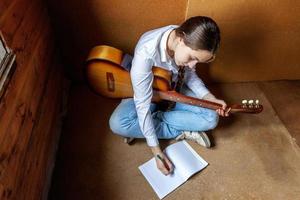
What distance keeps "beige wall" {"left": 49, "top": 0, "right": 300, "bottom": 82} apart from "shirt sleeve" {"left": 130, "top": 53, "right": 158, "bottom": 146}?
37 centimetres

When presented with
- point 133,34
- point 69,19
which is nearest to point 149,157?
point 133,34

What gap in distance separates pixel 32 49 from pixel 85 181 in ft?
1.86

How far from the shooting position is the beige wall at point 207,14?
1.29 m

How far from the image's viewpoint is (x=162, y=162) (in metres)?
1.14

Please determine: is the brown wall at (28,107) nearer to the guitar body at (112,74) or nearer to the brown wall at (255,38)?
the guitar body at (112,74)

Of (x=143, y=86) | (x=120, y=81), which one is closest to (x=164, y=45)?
(x=143, y=86)

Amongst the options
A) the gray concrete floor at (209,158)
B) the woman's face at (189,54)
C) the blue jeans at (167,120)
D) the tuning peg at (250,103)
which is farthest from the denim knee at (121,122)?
the tuning peg at (250,103)

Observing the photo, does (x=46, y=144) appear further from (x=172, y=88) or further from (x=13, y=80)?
(x=172, y=88)

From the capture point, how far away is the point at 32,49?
106 cm

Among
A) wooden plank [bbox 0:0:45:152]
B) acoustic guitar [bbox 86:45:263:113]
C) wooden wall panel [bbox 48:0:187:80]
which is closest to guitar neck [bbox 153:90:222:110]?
acoustic guitar [bbox 86:45:263:113]

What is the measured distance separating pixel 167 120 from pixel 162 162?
211 mm

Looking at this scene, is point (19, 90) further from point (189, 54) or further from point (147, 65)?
point (189, 54)

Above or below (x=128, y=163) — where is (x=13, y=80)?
above

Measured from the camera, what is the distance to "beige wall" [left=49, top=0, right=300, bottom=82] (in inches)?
50.6
